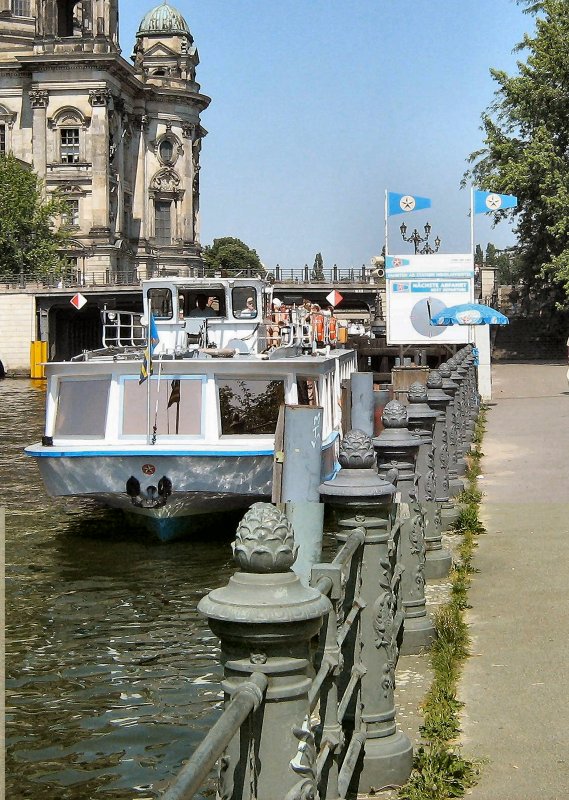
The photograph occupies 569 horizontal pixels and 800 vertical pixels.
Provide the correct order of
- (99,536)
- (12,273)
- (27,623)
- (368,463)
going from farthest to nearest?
(12,273) < (99,536) < (27,623) < (368,463)

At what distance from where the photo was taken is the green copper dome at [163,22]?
124 metres

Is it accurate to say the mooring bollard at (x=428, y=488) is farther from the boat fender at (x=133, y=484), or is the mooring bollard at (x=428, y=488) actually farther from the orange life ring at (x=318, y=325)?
the orange life ring at (x=318, y=325)

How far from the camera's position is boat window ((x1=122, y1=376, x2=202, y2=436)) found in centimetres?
2117

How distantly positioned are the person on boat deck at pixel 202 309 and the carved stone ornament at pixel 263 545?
67.9 feet

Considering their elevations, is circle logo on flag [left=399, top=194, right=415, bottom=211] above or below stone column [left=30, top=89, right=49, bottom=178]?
below

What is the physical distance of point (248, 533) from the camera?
4398 millimetres

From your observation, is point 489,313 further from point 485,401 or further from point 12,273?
point 12,273

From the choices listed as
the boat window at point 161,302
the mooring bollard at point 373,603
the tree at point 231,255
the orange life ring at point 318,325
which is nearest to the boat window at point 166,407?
the boat window at point 161,302

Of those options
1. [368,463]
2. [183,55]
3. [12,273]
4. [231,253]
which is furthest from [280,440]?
[231,253]

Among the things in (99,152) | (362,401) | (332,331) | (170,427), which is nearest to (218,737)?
(170,427)

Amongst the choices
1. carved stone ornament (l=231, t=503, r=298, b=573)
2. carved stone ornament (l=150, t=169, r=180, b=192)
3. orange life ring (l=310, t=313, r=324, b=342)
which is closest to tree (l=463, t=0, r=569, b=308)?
orange life ring (l=310, t=313, r=324, b=342)

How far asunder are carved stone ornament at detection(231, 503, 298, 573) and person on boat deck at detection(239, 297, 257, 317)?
20525 mm

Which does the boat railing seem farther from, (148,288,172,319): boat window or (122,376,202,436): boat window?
(122,376,202,436): boat window

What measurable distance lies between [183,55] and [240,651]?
400ft
